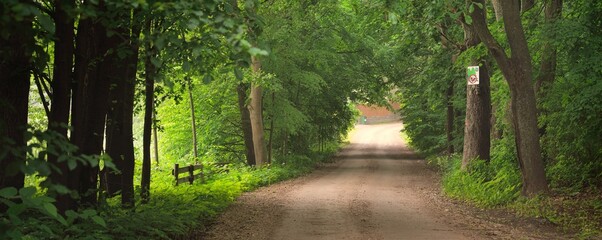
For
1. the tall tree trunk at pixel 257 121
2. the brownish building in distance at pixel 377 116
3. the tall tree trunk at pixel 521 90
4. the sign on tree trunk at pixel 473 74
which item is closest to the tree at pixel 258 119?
the tall tree trunk at pixel 257 121

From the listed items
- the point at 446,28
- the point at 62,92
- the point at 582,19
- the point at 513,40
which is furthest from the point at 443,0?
the point at 62,92

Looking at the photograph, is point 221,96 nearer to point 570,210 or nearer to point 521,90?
point 521,90

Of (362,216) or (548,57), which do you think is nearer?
(362,216)

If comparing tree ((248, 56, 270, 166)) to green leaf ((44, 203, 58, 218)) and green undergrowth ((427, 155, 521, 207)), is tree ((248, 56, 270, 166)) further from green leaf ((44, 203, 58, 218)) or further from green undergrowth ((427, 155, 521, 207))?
green leaf ((44, 203, 58, 218))

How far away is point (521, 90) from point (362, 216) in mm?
4227

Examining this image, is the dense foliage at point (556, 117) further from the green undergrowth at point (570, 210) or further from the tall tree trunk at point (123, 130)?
the tall tree trunk at point (123, 130)

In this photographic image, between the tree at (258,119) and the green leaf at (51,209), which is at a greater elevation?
the tree at (258,119)

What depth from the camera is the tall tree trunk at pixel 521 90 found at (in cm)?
1402

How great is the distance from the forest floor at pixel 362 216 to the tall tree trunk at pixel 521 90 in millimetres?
1102

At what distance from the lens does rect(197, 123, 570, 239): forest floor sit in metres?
11.6

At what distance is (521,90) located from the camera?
14.2m

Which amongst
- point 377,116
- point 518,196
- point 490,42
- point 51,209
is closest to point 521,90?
point 490,42

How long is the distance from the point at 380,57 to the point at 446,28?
14.4 meters

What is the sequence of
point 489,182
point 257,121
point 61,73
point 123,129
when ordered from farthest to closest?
point 257,121
point 489,182
point 123,129
point 61,73
